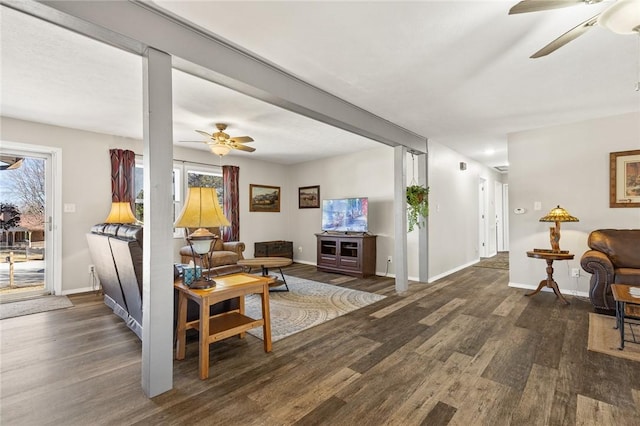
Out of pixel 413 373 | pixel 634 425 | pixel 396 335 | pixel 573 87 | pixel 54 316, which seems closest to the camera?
pixel 634 425

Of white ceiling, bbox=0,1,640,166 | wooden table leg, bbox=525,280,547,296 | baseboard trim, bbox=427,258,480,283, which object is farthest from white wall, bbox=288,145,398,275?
wooden table leg, bbox=525,280,547,296

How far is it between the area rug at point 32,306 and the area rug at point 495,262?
710cm

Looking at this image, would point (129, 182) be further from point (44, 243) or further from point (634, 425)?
point (634, 425)

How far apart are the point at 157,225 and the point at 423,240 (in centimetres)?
407

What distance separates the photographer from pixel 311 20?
6.27 feet

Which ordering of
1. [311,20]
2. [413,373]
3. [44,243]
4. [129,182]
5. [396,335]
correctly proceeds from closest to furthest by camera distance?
1. [311,20]
2. [413,373]
3. [396,335]
4. [44,243]
5. [129,182]

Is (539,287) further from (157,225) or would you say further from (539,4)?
(157,225)

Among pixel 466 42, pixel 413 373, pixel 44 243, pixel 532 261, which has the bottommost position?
pixel 413 373

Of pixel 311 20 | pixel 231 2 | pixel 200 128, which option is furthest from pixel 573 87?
A: pixel 200 128

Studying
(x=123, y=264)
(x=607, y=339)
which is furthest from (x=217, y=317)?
(x=607, y=339)

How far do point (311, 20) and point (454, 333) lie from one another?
2.91 metres

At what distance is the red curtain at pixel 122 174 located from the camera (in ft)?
15.0

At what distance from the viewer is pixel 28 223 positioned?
4062 mm

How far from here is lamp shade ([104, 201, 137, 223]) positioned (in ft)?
13.9
